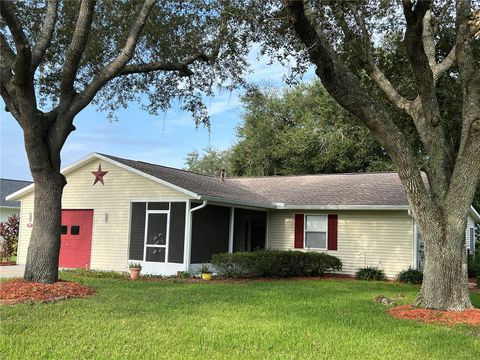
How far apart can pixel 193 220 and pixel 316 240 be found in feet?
16.3

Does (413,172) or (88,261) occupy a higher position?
(413,172)

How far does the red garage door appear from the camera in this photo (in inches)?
686

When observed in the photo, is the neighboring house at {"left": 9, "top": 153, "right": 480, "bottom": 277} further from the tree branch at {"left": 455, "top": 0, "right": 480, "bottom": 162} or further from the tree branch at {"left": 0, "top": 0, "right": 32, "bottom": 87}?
the tree branch at {"left": 455, "top": 0, "right": 480, "bottom": 162}

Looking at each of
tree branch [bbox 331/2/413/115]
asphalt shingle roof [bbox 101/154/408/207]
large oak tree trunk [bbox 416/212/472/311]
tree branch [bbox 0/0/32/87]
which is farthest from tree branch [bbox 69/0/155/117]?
large oak tree trunk [bbox 416/212/472/311]

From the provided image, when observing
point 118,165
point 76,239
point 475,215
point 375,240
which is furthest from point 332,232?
point 76,239

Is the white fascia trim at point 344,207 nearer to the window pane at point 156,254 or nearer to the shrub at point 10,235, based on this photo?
the window pane at point 156,254

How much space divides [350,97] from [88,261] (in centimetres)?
1196

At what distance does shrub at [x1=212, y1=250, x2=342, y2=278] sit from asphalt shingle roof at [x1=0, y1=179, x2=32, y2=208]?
723 inches

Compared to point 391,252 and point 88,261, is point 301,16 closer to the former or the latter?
point 391,252

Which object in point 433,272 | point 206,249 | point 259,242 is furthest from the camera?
point 259,242

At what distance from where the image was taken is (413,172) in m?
9.09

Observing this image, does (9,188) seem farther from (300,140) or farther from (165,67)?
(165,67)

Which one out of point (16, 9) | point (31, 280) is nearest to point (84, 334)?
point (31, 280)

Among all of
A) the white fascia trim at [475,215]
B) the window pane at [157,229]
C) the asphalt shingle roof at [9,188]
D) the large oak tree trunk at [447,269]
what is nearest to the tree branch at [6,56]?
the window pane at [157,229]
